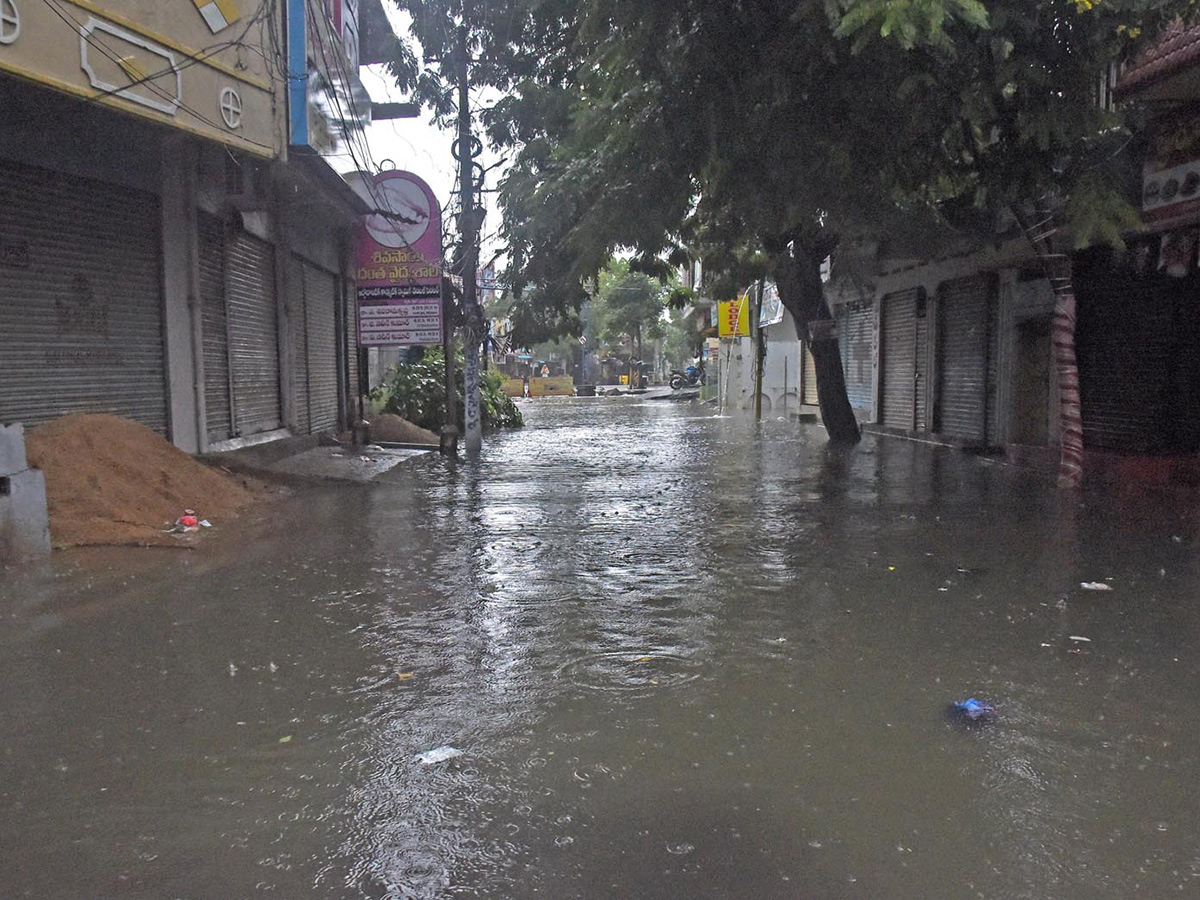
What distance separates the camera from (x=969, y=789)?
3.07m

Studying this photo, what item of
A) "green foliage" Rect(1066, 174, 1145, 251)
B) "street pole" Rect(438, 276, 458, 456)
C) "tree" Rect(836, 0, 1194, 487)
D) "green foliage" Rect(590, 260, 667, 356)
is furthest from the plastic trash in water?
"green foliage" Rect(590, 260, 667, 356)

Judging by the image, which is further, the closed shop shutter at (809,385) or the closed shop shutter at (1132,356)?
the closed shop shutter at (809,385)

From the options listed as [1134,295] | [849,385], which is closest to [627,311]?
[849,385]

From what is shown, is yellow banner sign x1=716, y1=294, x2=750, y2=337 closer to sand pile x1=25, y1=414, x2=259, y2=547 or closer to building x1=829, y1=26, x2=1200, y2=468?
building x1=829, y1=26, x2=1200, y2=468

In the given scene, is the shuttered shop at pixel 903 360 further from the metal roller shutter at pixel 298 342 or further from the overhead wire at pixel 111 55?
the overhead wire at pixel 111 55

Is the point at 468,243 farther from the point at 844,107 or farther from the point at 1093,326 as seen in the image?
the point at 1093,326

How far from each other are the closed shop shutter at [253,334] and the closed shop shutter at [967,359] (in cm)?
1148

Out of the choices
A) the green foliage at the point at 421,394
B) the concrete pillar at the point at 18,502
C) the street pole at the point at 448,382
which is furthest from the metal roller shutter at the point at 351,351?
the concrete pillar at the point at 18,502

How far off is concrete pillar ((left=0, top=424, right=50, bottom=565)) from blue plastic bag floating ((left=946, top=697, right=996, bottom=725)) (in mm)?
5931

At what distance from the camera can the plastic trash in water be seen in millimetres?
3328

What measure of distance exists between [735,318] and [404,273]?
19.5 meters

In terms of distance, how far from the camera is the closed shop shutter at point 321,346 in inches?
569

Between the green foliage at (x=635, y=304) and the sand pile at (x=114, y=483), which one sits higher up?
the green foliage at (x=635, y=304)

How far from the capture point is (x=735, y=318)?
3191 cm
